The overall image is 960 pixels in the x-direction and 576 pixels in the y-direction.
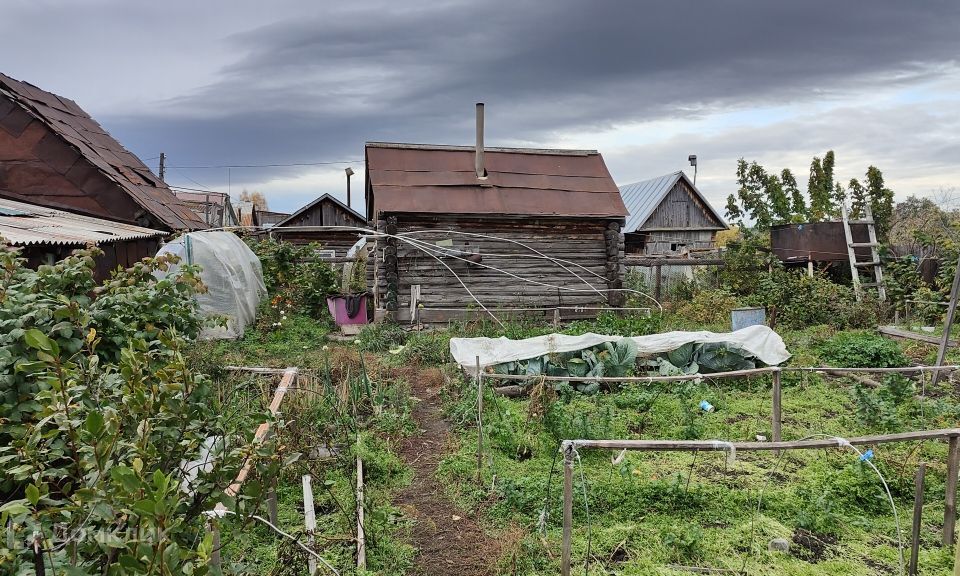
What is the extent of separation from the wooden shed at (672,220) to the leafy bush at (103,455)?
25043mm

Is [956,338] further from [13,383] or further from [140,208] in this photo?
[140,208]

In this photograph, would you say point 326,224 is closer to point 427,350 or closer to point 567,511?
point 427,350

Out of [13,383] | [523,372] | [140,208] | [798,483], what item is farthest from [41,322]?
[140,208]

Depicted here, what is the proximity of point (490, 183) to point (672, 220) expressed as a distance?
15.3 metres

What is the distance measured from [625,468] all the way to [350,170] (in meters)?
29.0

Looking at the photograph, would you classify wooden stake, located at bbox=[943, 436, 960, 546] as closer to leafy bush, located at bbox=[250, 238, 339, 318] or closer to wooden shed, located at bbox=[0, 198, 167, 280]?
wooden shed, located at bbox=[0, 198, 167, 280]

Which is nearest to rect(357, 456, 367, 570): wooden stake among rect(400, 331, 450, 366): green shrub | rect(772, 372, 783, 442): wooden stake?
rect(772, 372, 783, 442): wooden stake

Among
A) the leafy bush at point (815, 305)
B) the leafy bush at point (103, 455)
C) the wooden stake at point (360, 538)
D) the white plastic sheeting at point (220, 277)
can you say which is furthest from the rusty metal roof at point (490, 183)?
the leafy bush at point (103, 455)

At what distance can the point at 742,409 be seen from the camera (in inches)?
291

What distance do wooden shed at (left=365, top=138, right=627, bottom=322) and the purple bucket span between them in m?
0.48

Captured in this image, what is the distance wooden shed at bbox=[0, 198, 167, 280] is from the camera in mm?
7512

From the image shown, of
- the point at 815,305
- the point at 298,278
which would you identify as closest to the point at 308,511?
the point at 298,278

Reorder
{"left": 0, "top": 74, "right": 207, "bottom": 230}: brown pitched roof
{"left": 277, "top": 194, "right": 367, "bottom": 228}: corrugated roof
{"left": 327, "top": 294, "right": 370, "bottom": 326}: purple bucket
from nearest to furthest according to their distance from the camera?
1. {"left": 0, "top": 74, "right": 207, "bottom": 230}: brown pitched roof
2. {"left": 327, "top": 294, "right": 370, "bottom": 326}: purple bucket
3. {"left": 277, "top": 194, "right": 367, "bottom": 228}: corrugated roof

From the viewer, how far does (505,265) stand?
13.7 metres
